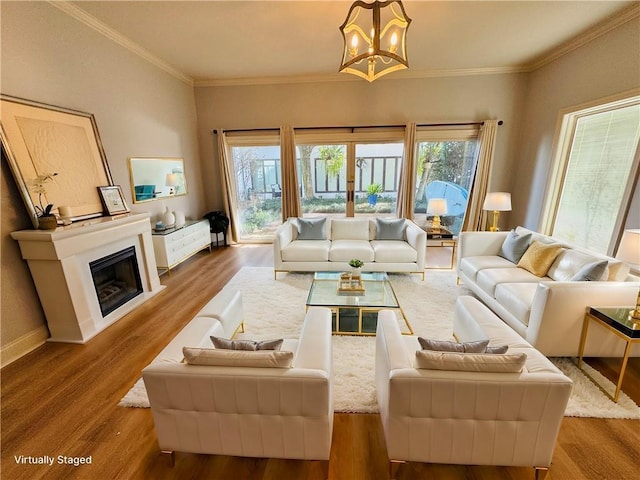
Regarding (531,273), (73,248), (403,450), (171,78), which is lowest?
(403,450)

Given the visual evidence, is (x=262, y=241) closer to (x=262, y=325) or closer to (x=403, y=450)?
(x=262, y=325)

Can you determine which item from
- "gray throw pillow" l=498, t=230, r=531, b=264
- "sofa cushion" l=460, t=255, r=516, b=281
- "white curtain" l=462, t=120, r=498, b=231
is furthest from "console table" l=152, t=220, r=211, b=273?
"white curtain" l=462, t=120, r=498, b=231

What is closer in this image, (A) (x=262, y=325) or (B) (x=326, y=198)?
(A) (x=262, y=325)

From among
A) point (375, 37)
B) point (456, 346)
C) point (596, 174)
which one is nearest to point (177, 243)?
point (375, 37)

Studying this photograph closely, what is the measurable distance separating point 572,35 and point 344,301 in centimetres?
462

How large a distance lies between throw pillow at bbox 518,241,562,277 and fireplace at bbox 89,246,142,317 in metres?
4.64

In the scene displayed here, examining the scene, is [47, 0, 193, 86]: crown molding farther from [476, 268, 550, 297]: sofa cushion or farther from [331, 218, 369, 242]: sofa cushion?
[476, 268, 550, 297]: sofa cushion

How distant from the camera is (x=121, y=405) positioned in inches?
78.0

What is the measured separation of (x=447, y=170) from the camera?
5531 millimetres

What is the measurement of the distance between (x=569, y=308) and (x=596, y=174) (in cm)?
274

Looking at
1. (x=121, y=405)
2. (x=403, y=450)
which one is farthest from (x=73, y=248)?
(x=403, y=450)

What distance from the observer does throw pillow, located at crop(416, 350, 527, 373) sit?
4.16 ft

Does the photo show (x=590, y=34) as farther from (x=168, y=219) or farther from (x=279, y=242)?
(x=168, y=219)

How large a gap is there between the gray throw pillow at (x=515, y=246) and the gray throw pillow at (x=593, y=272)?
0.98m
